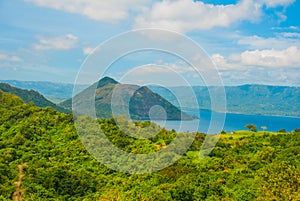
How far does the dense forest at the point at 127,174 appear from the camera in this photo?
20828mm

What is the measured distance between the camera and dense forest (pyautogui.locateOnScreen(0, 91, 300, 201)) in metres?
20.8

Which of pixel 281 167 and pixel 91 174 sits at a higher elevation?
pixel 281 167

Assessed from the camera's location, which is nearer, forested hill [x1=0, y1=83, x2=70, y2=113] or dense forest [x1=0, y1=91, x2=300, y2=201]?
dense forest [x1=0, y1=91, x2=300, y2=201]

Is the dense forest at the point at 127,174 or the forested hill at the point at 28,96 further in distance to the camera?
the forested hill at the point at 28,96

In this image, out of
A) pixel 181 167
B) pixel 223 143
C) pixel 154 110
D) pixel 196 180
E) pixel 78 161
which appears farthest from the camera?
pixel 223 143

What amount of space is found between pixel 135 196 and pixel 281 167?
948 centimetres

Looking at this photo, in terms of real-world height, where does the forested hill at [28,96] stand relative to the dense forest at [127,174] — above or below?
above

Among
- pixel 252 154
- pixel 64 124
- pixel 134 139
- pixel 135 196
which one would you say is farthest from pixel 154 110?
pixel 64 124

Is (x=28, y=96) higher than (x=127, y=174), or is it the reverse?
(x=28, y=96)

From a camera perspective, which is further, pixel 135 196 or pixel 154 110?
pixel 135 196

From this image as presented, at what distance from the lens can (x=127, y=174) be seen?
2614 centimetres

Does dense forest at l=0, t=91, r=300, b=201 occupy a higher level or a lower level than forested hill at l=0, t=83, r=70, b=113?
lower

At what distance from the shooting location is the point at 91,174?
25891mm

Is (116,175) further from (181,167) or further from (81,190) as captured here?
(181,167)
